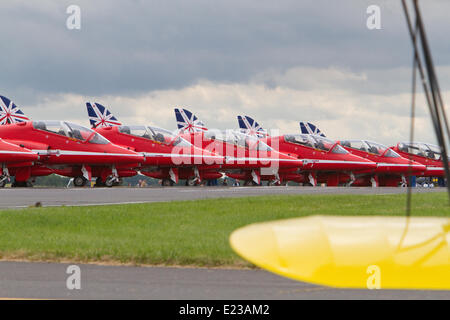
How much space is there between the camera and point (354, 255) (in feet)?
11.2

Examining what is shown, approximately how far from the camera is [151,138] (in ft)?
129

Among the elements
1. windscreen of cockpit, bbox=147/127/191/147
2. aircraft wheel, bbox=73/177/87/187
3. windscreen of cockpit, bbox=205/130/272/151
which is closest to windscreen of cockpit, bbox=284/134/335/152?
windscreen of cockpit, bbox=205/130/272/151

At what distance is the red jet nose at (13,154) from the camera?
101ft

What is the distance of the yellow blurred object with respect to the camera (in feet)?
11.1

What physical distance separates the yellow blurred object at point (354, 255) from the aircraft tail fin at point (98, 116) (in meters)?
43.3

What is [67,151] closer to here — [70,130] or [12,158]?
[70,130]

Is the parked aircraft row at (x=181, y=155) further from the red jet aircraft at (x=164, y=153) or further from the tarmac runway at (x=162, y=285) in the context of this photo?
the tarmac runway at (x=162, y=285)

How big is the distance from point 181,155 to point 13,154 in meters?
11.2

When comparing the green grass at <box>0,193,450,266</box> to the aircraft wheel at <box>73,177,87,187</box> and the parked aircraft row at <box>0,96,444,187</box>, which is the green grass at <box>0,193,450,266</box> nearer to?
the parked aircraft row at <box>0,96,444,187</box>

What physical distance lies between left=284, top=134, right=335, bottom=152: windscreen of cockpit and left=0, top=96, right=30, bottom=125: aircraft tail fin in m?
17.4

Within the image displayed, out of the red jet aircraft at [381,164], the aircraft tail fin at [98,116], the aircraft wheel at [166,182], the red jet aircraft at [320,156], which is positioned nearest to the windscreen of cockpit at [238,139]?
the red jet aircraft at [320,156]

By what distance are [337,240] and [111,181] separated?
107ft

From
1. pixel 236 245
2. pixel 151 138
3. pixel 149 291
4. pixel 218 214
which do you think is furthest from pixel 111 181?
pixel 236 245

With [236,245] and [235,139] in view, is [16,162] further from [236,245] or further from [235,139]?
[236,245]
